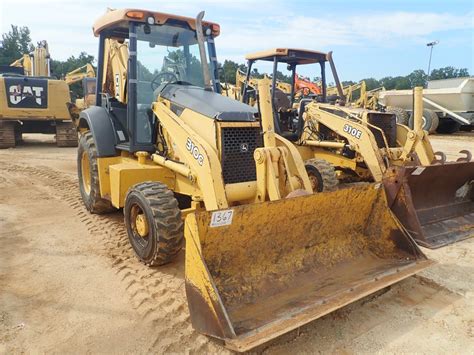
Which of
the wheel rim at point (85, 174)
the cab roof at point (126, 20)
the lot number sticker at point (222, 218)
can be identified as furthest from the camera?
the wheel rim at point (85, 174)

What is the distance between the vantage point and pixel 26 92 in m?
13.1

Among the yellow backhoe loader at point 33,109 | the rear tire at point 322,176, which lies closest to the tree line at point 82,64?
the yellow backhoe loader at point 33,109

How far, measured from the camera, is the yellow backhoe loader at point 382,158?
4430 mm

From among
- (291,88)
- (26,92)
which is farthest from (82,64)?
(291,88)

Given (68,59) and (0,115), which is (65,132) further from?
(68,59)

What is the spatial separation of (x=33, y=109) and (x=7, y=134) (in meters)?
1.12

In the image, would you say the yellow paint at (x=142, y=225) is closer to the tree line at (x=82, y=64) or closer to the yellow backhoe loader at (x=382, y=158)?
the yellow backhoe loader at (x=382, y=158)

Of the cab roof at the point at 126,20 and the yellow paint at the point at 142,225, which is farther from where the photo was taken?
the cab roof at the point at 126,20

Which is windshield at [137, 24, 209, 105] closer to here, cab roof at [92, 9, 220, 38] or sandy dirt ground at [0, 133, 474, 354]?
cab roof at [92, 9, 220, 38]

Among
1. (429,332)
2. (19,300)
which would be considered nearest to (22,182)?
(19,300)

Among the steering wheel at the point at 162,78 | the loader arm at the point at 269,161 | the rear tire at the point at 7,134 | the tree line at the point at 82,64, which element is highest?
the tree line at the point at 82,64

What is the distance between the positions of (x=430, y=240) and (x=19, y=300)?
3.97 m

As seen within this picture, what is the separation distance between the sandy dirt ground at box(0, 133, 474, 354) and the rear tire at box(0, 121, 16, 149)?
362 inches

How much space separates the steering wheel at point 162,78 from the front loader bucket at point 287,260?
8.25ft
